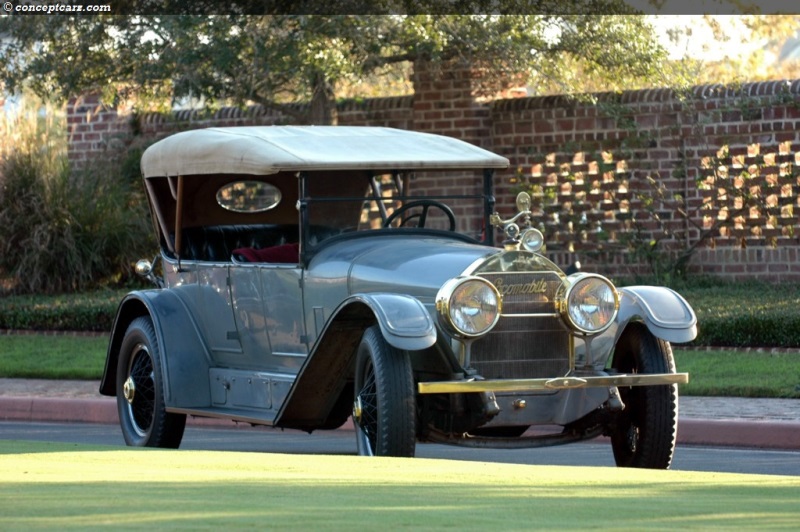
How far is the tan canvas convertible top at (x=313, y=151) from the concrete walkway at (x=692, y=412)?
7.28ft

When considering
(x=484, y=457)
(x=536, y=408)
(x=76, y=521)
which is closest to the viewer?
(x=76, y=521)

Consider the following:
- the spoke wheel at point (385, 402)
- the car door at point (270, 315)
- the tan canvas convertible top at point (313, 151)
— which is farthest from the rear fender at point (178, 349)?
the spoke wheel at point (385, 402)

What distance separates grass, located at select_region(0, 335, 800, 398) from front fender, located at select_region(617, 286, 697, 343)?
10.4 feet

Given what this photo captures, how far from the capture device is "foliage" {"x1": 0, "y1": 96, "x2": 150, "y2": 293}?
1870cm

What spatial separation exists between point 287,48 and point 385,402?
914 cm

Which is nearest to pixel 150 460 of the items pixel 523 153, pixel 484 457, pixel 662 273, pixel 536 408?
pixel 536 408

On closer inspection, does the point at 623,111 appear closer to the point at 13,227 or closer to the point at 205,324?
the point at 13,227

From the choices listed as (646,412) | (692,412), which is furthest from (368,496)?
(692,412)

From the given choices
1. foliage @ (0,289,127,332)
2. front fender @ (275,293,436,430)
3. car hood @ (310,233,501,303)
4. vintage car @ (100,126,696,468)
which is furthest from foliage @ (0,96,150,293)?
front fender @ (275,293,436,430)

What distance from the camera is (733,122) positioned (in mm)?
16969

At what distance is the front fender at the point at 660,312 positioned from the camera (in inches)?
305

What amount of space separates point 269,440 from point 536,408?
10.1 ft

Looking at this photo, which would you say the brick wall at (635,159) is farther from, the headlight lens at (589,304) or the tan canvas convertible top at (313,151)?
the headlight lens at (589,304)

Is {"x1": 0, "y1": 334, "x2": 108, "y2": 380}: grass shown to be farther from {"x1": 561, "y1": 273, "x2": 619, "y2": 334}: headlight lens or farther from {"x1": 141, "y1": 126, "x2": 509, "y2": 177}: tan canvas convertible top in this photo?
{"x1": 561, "y1": 273, "x2": 619, "y2": 334}: headlight lens
